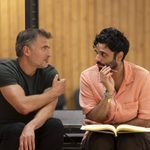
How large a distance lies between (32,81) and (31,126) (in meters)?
0.38

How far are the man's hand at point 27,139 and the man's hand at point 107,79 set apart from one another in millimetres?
560

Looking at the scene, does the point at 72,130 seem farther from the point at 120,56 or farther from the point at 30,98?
the point at 120,56

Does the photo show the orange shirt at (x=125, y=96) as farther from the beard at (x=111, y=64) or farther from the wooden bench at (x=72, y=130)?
the wooden bench at (x=72, y=130)

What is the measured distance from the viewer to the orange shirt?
3.10 meters

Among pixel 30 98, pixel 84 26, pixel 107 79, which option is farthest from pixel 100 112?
pixel 84 26

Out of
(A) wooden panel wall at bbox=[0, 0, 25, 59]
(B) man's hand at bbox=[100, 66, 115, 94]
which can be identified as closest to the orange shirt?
(B) man's hand at bbox=[100, 66, 115, 94]

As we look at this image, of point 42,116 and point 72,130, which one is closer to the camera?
point 42,116

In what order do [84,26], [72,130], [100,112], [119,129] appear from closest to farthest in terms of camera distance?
[119,129]
[100,112]
[72,130]
[84,26]

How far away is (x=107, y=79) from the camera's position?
3027mm

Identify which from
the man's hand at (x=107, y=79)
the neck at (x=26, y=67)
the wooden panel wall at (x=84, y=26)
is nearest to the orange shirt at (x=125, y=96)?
the man's hand at (x=107, y=79)

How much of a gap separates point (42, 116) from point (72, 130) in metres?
0.62

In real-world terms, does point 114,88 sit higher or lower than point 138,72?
lower

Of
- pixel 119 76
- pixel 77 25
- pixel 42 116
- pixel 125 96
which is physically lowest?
pixel 42 116

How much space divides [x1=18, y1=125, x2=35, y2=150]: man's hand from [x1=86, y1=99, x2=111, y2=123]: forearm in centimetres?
42
